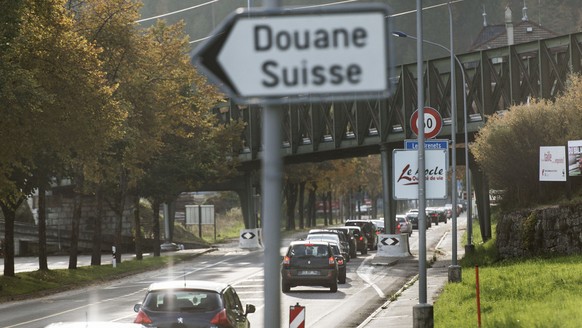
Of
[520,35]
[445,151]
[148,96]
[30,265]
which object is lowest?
[30,265]

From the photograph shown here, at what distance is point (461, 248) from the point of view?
63.9 m

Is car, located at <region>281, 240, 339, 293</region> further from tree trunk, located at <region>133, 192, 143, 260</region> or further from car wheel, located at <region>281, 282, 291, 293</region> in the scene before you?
tree trunk, located at <region>133, 192, 143, 260</region>

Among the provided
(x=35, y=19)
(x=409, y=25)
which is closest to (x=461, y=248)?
(x=35, y=19)

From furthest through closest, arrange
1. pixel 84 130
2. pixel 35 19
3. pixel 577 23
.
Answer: pixel 577 23 < pixel 84 130 < pixel 35 19

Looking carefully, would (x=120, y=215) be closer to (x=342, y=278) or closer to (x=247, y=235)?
(x=247, y=235)

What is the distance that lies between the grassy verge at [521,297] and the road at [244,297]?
117 inches

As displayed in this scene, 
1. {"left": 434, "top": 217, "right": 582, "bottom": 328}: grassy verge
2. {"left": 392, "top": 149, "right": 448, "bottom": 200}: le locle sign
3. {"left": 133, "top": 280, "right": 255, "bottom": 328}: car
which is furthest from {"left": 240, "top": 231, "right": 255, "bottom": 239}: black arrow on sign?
{"left": 133, "top": 280, "right": 255, "bottom": 328}: car

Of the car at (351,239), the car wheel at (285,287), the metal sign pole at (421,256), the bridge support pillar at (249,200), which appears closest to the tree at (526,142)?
the car at (351,239)

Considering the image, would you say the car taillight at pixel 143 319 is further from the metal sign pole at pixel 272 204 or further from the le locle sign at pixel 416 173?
the metal sign pole at pixel 272 204

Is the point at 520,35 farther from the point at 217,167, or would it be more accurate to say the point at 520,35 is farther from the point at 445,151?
the point at 445,151

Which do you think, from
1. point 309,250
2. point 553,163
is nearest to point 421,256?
point 309,250

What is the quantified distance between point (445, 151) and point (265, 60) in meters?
17.6

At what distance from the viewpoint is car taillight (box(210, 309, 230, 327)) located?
17.2 m

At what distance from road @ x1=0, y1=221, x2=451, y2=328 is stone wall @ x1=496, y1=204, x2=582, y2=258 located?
4146 mm
